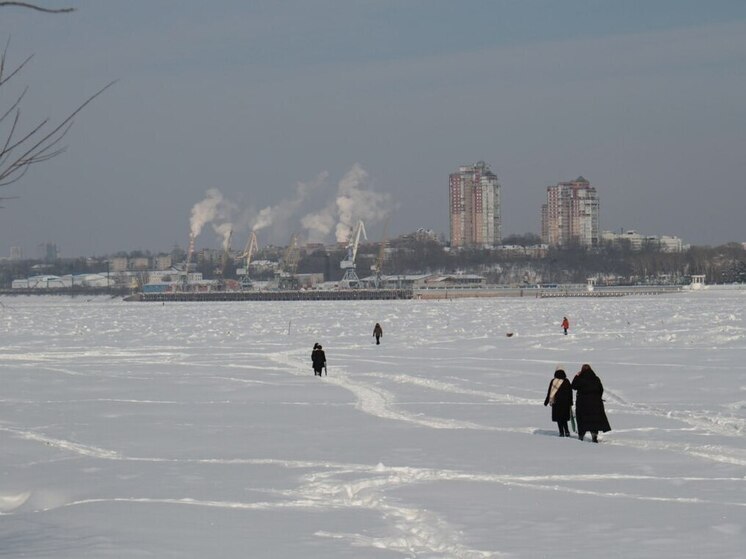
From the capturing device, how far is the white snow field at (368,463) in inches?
353

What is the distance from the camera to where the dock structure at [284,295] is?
154m

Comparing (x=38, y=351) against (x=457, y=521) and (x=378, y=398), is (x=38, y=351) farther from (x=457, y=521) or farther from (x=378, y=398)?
(x=457, y=521)

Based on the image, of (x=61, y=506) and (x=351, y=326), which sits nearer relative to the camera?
(x=61, y=506)

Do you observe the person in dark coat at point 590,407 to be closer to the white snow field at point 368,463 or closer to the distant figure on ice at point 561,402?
the white snow field at point 368,463

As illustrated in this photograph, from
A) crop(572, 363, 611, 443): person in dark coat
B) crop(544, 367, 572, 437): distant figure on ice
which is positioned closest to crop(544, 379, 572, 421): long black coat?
crop(544, 367, 572, 437): distant figure on ice

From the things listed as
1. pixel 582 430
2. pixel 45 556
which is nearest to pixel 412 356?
pixel 582 430

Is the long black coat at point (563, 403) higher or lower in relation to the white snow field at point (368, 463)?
higher

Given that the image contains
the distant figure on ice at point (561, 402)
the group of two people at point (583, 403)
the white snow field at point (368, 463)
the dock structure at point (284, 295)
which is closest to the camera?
the white snow field at point (368, 463)

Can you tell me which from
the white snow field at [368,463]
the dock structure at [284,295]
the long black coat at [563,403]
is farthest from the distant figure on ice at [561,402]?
the dock structure at [284,295]

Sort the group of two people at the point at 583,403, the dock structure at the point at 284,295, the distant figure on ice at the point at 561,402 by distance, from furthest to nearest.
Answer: the dock structure at the point at 284,295 < the distant figure on ice at the point at 561,402 < the group of two people at the point at 583,403

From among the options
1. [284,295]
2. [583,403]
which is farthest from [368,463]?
[284,295]

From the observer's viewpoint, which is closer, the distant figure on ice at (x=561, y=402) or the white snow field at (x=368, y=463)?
the white snow field at (x=368, y=463)

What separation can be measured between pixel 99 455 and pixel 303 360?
16.0 meters

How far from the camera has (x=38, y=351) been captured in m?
33.7
